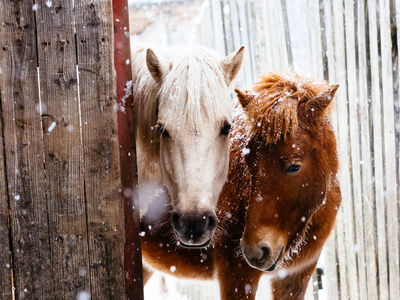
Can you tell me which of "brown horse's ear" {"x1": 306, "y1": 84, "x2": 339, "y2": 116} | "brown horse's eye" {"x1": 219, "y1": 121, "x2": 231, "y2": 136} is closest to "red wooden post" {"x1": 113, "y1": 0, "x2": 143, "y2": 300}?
"brown horse's eye" {"x1": 219, "y1": 121, "x2": 231, "y2": 136}

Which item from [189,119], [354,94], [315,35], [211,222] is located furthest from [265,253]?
[315,35]

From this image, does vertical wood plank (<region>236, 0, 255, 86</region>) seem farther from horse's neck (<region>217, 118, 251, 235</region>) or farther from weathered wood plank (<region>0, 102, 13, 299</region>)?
weathered wood plank (<region>0, 102, 13, 299</region>)

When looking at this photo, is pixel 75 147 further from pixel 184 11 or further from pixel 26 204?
pixel 184 11

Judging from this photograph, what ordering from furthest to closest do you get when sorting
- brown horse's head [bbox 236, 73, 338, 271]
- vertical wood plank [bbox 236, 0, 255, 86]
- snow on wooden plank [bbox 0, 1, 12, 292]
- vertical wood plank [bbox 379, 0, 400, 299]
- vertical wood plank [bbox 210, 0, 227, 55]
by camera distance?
vertical wood plank [bbox 210, 0, 227, 55] → vertical wood plank [bbox 236, 0, 255, 86] → vertical wood plank [bbox 379, 0, 400, 299] → brown horse's head [bbox 236, 73, 338, 271] → snow on wooden plank [bbox 0, 1, 12, 292]

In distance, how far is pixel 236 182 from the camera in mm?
2289

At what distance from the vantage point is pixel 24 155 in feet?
5.11

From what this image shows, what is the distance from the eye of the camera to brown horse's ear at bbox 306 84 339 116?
78.2 inches

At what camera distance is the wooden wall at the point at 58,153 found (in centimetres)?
154

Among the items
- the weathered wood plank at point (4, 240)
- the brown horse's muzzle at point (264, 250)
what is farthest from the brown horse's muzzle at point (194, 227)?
the weathered wood plank at point (4, 240)

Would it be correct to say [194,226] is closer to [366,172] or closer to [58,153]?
[58,153]

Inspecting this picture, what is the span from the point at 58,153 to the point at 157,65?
66 centimetres

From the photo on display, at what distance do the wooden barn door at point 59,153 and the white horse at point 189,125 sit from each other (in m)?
0.27

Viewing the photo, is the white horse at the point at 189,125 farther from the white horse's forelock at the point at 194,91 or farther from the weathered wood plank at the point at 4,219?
the weathered wood plank at the point at 4,219

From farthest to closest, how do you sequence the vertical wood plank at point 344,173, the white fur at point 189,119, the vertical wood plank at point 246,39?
the vertical wood plank at point 246,39 → the vertical wood plank at point 344,173 → the white fur at point 189,119
